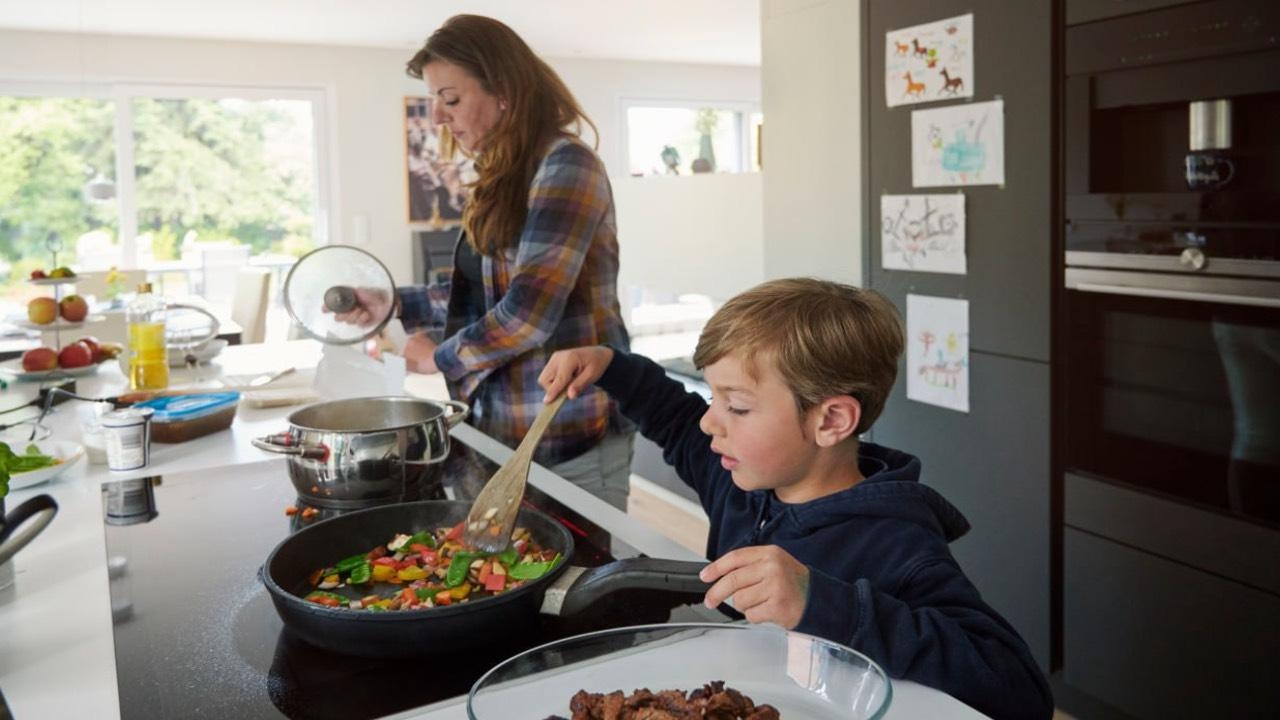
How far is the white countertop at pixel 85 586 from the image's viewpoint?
930 millimetres

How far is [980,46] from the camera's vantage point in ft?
7.91

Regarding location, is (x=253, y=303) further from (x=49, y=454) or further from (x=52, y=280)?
(x=49, y=454)

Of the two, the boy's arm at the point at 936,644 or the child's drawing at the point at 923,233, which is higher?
the child's drawing at the point at 923,233

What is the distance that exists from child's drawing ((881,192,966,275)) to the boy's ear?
4.71 feet

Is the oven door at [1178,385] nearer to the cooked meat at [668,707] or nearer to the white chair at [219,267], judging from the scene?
the cooked meat at [668,707]

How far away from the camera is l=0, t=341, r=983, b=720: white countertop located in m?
0.93

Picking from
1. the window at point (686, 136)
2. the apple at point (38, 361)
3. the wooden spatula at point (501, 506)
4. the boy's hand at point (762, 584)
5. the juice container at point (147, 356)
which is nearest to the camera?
the boy's hand at point (762, 584)

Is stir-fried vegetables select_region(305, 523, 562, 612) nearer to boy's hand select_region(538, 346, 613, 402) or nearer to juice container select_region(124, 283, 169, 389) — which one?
boy's hand select_region(538, 346, 613, 402)

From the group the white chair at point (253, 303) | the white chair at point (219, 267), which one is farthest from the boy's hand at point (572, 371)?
the white chair at point (219, 267)

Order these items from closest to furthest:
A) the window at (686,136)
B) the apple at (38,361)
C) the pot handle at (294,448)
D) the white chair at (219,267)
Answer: the pot handle at (294,448) < the apple at (38,361) < the white chair at (219,267) < the window at (686,136)

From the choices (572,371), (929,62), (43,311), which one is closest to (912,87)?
(929,62)

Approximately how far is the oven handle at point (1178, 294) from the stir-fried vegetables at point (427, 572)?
1406 millimetres

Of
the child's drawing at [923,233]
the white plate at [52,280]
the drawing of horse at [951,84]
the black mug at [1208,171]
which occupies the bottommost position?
the white plate at [52,280]

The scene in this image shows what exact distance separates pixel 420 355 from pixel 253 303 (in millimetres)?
3869
